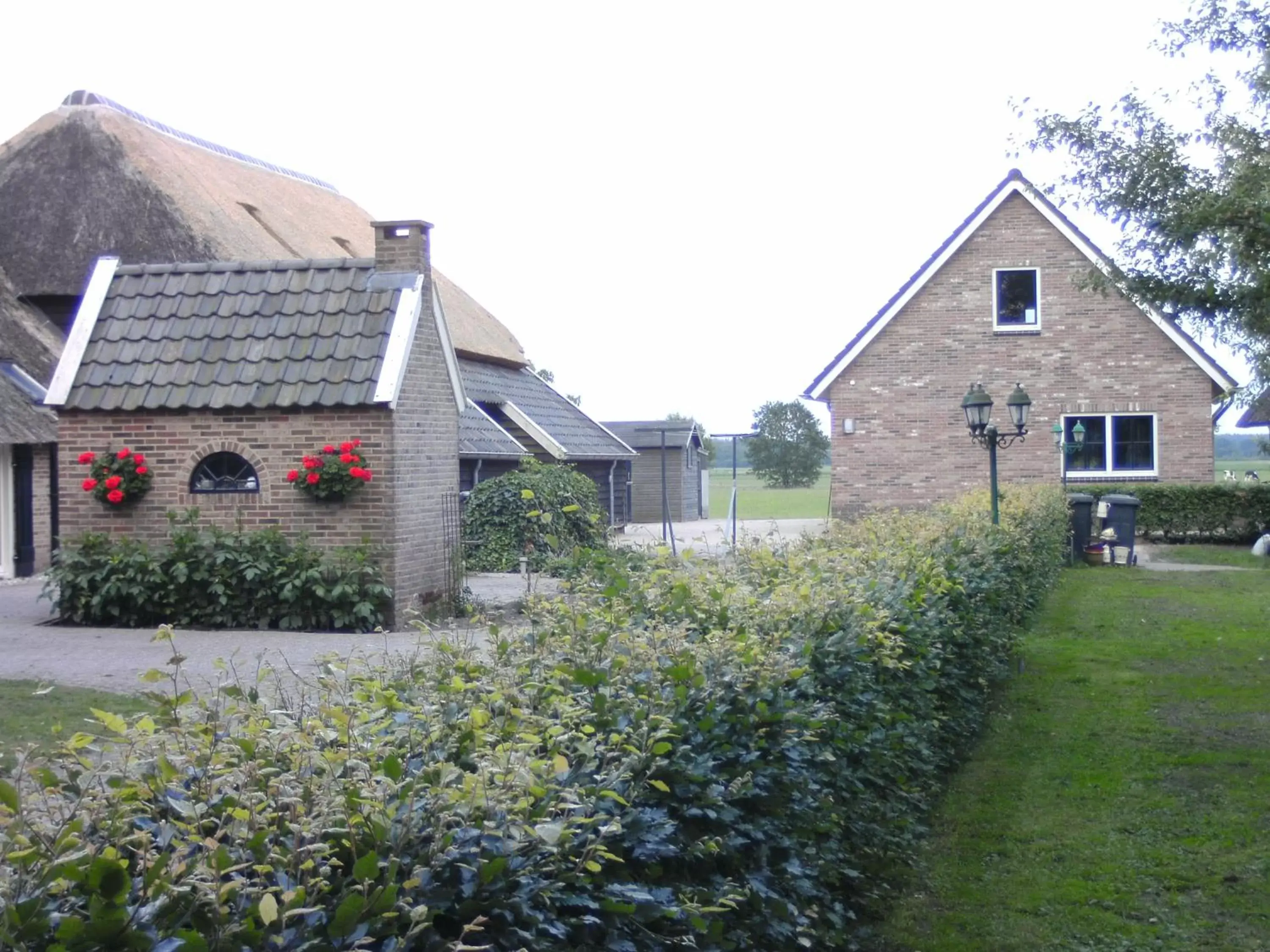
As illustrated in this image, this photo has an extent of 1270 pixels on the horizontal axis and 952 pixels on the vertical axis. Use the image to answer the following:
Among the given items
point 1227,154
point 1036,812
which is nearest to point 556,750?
point 1036,812

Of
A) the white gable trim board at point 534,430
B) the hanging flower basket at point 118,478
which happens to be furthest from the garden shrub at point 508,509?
Answer: the white gable trim board at point 534,430

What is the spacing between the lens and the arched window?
14211mm

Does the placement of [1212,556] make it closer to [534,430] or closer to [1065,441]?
[1065,441]

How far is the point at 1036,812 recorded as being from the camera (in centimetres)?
731

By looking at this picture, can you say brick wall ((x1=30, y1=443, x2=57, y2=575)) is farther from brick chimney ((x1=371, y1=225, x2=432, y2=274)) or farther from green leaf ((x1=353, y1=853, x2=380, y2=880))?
green leaf ((x1=353, y1=853, x2=380, y2=880))

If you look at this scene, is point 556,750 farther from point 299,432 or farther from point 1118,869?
point 299,432

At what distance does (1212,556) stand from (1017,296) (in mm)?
7228

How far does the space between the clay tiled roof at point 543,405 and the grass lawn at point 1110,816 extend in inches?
755

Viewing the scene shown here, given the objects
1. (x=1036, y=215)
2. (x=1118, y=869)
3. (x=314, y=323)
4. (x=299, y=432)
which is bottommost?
(x=1118, y=869)

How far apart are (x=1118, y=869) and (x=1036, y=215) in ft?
78.0

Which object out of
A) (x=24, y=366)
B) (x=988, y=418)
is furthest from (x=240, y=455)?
(x=24, y=366)

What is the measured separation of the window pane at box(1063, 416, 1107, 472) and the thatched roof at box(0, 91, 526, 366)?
13.6 m

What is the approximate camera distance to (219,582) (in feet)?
44.7

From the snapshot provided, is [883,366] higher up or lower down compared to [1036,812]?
higher up
